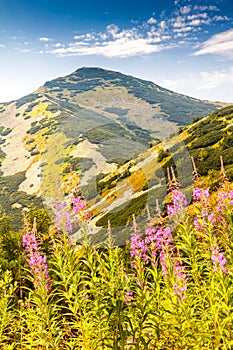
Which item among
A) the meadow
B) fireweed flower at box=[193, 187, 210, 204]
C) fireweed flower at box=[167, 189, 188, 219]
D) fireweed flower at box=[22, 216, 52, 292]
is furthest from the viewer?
fireweed flower at box=[167, 189, 188, 219]

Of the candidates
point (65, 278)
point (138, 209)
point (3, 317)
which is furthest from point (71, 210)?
point (138, 209)

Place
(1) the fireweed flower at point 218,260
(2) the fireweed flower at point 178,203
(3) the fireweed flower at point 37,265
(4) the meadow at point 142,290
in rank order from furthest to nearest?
1. (2) the fireweed flower at point 178,203
2. (3) the fireweed flower at point 37,265
3. (4) the meadow at point 142,290
4. (1) the fireweed flower at point 218,260

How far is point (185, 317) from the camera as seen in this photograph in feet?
19.1

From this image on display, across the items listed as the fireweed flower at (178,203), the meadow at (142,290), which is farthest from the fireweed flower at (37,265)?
the fireweed flower at (178,203)

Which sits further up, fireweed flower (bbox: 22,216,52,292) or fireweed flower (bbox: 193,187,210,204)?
fireweed flower (bbox: 193,187,210,204)

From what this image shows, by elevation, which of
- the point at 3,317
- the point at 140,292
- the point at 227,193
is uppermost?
the point at 227,193

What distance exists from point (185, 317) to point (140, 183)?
94521 millimetres

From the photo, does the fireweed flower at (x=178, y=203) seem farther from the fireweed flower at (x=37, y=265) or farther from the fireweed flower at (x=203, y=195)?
the fireweed flower at (x=37, y=265)

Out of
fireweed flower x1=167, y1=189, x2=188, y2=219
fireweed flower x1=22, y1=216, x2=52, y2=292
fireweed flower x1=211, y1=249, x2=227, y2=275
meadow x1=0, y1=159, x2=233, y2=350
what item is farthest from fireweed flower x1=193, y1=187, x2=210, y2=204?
fireweed flower x1=22, y1=216, x2=52, y2=292

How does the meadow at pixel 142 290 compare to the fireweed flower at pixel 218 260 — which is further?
the meadow at pixel 142 290

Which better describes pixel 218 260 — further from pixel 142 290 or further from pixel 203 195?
pixel 142 290

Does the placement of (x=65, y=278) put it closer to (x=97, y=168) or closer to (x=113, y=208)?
(x=113, y=208)

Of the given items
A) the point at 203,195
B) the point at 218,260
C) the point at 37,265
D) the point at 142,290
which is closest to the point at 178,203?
the point at 203,195

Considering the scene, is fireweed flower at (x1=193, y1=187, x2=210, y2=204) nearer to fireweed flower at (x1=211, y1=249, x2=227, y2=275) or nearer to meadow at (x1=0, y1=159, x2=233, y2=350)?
meadow at (x1=0, y1=159, x2=233, y2=350)
